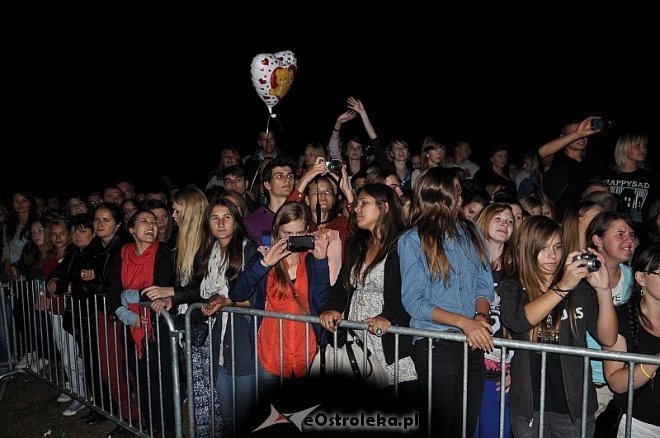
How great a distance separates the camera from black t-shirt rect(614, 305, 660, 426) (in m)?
2.90

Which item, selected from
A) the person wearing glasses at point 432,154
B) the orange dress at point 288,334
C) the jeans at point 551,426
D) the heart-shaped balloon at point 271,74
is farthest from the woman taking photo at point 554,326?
the heart-shaped balloon at point 271,74

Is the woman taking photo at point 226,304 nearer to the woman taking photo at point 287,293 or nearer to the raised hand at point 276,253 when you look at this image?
the woman taking photo at point 287,293

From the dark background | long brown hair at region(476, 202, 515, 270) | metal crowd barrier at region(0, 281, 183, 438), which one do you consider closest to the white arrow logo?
metal crowd barrier at region(0, 281, 183, 438)

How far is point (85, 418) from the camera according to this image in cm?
540

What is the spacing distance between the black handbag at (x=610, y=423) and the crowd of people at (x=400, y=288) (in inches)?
2.4

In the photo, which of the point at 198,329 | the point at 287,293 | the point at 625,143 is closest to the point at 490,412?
the point at 287,293

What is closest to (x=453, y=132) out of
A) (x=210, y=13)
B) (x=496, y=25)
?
(x=496, y=25)

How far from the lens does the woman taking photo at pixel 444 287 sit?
10.7ft

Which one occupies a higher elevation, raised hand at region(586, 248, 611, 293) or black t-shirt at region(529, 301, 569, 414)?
raised hand at region(586, 248, 611, 293)

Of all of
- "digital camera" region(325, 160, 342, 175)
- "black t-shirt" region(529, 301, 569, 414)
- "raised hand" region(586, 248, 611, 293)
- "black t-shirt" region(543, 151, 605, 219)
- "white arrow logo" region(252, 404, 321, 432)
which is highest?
"digital camera" region(325, 160, 342, 175)

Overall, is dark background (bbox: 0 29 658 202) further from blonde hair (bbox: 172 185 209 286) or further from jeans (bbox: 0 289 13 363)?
blonde hair (bbox: 172 185 209 286)

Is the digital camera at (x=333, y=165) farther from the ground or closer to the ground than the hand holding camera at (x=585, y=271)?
farther from the ground

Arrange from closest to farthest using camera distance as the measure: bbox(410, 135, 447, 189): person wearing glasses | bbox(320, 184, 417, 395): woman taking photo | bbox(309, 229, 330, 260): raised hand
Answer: bbox(320, 184, 417, 395): woman taking photo, bbox(309, 229, 330, 260): raised hand, bbox(410, 135, 447, 189): person wearing glasses

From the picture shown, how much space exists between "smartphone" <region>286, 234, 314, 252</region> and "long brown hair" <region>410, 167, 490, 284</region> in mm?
671
